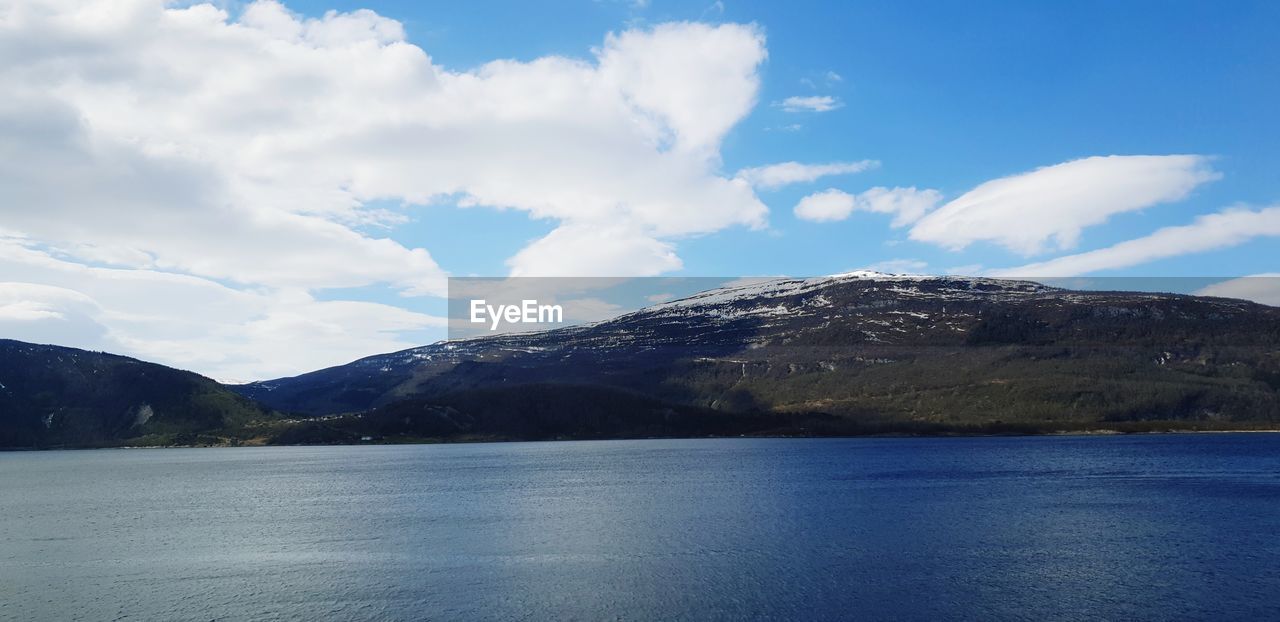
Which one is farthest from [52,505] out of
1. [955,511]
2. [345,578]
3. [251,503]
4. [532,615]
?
[955,511]

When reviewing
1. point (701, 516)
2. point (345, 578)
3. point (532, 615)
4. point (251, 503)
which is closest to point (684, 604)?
point (532, 615)

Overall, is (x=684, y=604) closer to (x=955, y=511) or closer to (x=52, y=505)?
(x=955, y=511)

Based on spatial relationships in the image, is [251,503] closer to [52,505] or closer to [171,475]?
[52,505]

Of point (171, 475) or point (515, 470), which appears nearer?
point (515, 470)

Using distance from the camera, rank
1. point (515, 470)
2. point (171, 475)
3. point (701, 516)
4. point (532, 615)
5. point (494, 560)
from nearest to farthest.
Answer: point (532, 615) → point (494, 560) → point (701, 516) → point (515, 470) → point (171, 475)

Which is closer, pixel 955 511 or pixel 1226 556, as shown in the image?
pixel 1226 556

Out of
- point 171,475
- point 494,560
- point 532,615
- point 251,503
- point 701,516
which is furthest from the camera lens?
point 171,475
